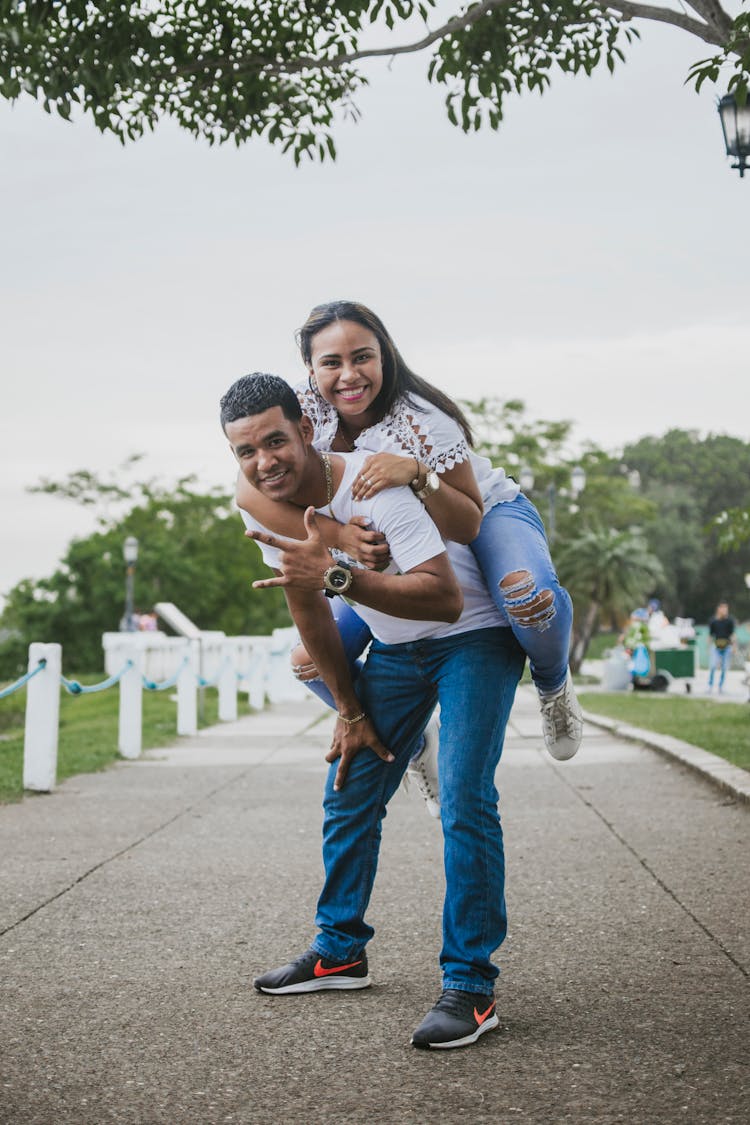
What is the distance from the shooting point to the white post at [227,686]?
62.4 ft

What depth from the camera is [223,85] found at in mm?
10008

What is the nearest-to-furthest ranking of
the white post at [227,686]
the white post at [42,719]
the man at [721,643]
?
the white post at [42,719]
the white post at [227,686]
the man at [721,643]

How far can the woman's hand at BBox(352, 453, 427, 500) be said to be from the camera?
12.0 ft

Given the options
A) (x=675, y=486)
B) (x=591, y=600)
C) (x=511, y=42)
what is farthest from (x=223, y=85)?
(x=675, y=486)

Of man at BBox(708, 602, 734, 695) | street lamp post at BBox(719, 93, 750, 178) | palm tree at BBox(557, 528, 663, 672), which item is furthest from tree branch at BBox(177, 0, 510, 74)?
palm tree at BBox(557, 528, 663, 672)

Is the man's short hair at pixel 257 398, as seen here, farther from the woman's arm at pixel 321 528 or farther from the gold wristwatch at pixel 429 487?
the gold wristwatch at pixel 429 487

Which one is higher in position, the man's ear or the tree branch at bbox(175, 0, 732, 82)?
the tree branch at bbox(175, 0, 732, 82)

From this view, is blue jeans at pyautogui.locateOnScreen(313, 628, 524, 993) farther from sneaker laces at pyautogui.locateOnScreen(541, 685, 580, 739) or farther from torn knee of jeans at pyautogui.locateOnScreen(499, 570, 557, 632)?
sneaker laces at pyautogui.locateOnScreen(541, 685, 580, 739)

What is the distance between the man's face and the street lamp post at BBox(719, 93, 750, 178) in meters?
7.39

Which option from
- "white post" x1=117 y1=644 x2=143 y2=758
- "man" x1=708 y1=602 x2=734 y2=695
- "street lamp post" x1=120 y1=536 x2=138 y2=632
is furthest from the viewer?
"street lamp post" x1=120 y1=536 x2=138 y2=632

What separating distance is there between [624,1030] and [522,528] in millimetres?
1378

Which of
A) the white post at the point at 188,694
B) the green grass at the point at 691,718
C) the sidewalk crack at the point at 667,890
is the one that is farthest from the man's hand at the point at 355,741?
the white post at the point at 188,694

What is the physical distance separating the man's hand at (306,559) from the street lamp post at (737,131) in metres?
7.52

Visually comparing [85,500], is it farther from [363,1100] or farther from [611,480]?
[363,1100]
